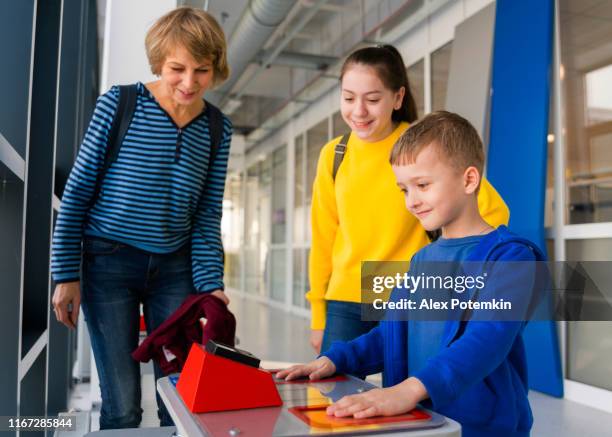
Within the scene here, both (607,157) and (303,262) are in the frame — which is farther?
(303,262)

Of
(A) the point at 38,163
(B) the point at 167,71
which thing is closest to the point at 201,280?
(B) the point at 167,71

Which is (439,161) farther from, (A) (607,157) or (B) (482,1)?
(B) (482,1)

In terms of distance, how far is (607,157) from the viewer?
12.1ft

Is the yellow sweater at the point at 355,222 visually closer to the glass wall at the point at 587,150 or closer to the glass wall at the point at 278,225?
the glass wall at the point at 587,150

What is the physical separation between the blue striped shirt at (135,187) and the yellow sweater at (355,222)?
426 millimetres

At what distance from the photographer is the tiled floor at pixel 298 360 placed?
3.04 meters

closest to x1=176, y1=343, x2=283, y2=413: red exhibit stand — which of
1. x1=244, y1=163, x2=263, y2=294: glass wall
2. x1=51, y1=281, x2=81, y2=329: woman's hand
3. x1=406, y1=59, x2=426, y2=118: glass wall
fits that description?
x1=51, y1=281, x2=81, y2=329: woman's hand

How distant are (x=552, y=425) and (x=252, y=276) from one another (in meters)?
10.4

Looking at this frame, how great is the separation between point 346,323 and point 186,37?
37.2 inches

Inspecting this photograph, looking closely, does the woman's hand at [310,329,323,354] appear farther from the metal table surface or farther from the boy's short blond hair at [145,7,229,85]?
the metal table surface

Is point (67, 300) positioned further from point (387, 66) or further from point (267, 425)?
point (387, 66)

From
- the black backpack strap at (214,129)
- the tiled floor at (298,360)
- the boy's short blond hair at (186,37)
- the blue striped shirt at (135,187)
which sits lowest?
the tiled floor at (298,360)

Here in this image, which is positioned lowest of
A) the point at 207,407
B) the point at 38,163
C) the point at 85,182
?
the point at 207,407

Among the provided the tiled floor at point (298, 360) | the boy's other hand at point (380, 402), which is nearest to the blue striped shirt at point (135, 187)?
the boy's other hand at point (380, 402)
